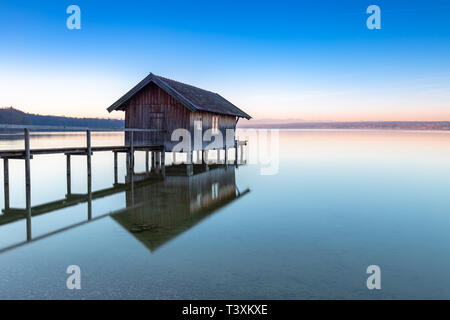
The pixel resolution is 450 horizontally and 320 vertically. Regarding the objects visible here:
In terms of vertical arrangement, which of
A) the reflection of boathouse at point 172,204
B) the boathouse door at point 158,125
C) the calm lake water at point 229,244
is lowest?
the calm lake water at point 229,244

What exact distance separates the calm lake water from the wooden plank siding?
5056mm

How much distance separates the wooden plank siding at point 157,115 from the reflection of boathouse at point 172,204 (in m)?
2.66

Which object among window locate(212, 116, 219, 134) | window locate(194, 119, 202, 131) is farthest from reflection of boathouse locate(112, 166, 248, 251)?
window locate(212, 116, 219, 134)

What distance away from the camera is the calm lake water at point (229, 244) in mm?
7212

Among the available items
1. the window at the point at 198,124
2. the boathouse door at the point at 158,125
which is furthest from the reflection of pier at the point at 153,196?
the window at the point at 198,124

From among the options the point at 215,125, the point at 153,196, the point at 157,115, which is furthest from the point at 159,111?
the point at 153,196

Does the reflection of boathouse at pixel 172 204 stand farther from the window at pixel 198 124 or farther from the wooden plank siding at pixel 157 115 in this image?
the window at pixel 198 124

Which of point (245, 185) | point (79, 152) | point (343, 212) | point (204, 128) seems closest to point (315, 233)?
point (343, 212)

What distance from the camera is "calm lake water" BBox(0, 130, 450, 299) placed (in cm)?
721

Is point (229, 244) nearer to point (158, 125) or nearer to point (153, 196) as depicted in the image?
point (153, 196)

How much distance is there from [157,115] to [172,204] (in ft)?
32.3

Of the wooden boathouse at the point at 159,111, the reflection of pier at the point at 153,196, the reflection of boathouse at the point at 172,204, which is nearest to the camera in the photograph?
the reflection of boathouse at the point at 172,204

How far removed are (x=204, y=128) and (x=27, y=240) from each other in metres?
16.9
